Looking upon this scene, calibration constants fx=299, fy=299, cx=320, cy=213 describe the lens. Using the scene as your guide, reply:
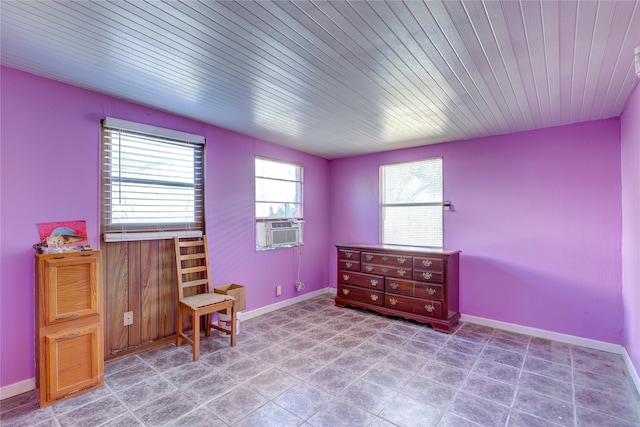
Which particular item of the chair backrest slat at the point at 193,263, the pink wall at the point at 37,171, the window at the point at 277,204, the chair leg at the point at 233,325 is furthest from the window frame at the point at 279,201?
the chair leg at the point at 233,325

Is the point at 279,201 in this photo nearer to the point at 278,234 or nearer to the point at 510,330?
the point at 278,234

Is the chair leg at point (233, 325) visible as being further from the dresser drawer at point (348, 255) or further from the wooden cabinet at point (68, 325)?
the dresser drawer at point (348, 255)

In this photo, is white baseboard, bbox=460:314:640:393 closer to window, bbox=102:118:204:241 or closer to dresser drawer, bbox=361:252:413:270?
dresser drawer, bbox=361:252:413:270

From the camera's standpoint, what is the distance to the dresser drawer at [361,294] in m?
4.00

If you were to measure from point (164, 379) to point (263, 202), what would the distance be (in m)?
2.32

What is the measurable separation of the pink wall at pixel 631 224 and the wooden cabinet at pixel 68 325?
162 inches

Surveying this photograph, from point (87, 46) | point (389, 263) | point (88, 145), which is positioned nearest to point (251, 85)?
point (87, 46)

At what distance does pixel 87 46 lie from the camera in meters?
1.84

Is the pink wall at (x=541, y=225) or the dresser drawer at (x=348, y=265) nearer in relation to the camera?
the pink wall at (x=541, y=225)

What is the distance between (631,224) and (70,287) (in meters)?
4.47

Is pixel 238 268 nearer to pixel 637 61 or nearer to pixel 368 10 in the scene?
pixel 368 10

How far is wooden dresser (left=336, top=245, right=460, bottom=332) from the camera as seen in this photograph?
138 inches

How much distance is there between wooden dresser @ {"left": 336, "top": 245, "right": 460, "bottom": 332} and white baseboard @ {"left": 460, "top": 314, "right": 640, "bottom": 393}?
29 cm

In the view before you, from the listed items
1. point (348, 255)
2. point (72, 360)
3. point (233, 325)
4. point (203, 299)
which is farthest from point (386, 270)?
point (72, 360)
